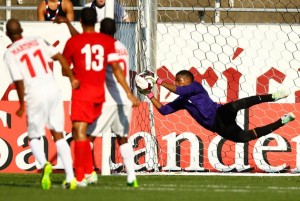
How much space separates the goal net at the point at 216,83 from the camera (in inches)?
685

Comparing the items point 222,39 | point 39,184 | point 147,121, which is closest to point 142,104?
point 147,121

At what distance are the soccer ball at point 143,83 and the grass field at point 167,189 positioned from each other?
1200 mm

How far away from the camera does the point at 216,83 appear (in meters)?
17.8

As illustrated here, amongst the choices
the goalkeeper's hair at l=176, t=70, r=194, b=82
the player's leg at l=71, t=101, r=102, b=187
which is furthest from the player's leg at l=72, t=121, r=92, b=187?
the goalkeeper's hair at l=176, t=70, r=194, b=82

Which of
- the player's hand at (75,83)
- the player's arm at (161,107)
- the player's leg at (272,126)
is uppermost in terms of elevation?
the player's hand at (75,83)

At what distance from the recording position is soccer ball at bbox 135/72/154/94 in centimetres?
1619

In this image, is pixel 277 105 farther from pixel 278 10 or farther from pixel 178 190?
pixel 178 190

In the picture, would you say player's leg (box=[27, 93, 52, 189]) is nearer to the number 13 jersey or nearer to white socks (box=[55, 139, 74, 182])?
A: white socks (box=[55, 139, 74, 182])

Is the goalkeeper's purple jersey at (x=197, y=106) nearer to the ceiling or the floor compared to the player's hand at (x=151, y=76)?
nearer to the floor

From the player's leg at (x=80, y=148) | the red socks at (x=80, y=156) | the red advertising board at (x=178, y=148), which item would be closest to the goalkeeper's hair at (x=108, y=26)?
the player's leg at (x=80, y=148)

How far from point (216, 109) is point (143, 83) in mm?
1161

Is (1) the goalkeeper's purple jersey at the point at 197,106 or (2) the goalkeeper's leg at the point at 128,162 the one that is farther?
(1) the goalkeeper's purple jersey at the point at 197,106

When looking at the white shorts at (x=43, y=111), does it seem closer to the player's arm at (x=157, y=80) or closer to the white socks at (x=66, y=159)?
the white socks at (x=66, y=159)

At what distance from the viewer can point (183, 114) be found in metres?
17.6
